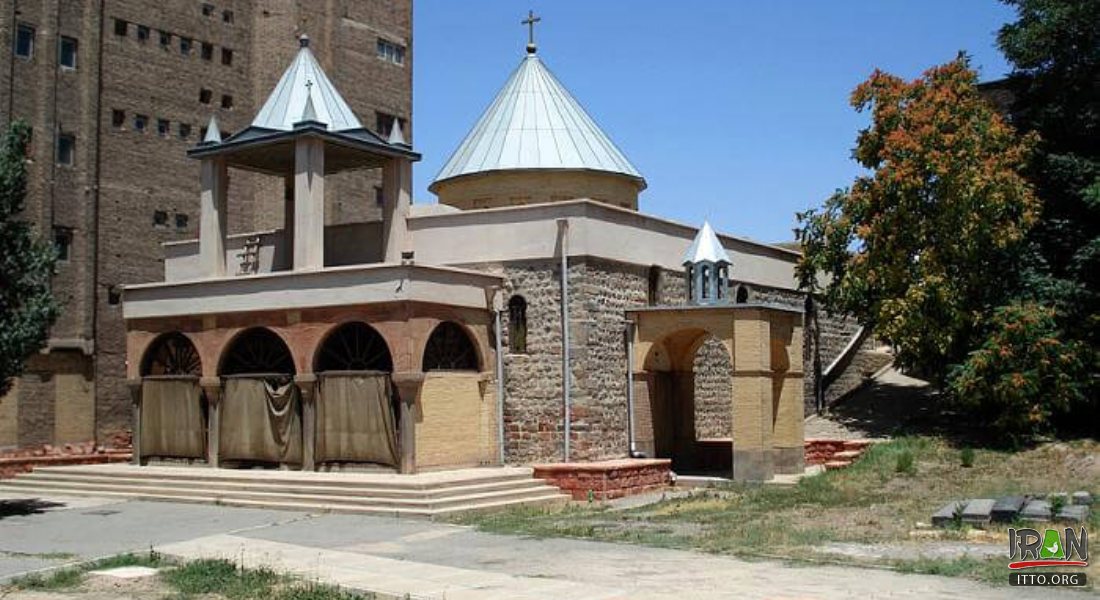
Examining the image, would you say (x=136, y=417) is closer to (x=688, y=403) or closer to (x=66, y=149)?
(x=688, y=403)

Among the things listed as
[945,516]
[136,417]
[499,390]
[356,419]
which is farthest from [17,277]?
[945,516]

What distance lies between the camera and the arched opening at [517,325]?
24562mm

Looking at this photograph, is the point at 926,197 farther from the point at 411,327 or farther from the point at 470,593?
the point at 470,593

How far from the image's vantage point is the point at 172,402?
84.5 feet

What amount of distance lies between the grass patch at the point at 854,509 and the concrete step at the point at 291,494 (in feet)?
2.52

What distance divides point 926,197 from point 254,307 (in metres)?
15.4

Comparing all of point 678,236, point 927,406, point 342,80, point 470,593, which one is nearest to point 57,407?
point 342,80

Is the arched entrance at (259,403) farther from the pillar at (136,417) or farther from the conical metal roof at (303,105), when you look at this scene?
the conical metal roof at (303,105)

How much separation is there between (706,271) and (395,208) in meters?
7.10

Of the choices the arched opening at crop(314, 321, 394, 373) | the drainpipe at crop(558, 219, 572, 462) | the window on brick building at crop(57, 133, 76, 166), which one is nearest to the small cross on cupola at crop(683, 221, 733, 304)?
the drainpipe at crop(558, 219, 572, 462)

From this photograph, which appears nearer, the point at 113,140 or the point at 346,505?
the point at 346,505

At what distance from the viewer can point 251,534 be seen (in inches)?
697

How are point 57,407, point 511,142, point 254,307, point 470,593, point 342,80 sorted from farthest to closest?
point 342,80, point 57,407, point 511,142, point 254,307, point 470,593

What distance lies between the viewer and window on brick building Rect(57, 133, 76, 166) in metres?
36.3
